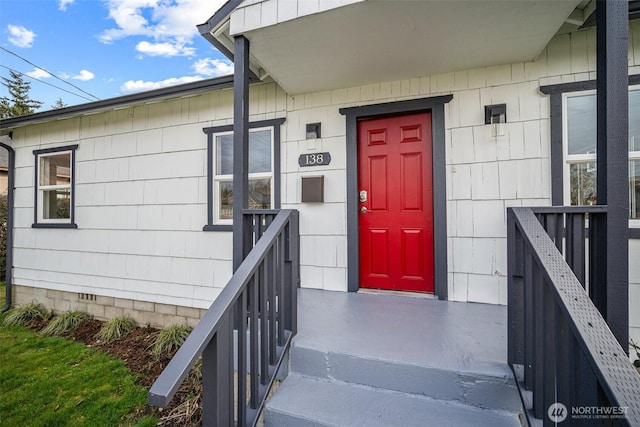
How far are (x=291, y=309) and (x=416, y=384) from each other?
2.81ft

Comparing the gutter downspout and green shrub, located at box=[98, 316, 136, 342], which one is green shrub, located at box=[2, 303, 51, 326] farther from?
green shrub, located at box=[98, 316, 136, 342]

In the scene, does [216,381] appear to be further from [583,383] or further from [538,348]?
[583,383]

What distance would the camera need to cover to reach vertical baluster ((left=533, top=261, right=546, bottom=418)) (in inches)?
52.2

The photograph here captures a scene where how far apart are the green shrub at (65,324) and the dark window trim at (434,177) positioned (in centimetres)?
414

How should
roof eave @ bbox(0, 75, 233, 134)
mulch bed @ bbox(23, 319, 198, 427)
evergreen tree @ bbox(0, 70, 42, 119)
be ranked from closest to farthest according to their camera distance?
mulch bed @ bbox(23, 319, 198, 427)
roof eave @ bbox(0, 75, 233, 134)
evergreen tree @ bbox(0, 70, 42, 119)

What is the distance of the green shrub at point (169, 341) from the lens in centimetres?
338

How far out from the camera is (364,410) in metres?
1.53

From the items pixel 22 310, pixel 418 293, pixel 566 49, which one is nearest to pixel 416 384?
pixel 418 293

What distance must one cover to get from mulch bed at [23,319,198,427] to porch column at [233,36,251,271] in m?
1.33

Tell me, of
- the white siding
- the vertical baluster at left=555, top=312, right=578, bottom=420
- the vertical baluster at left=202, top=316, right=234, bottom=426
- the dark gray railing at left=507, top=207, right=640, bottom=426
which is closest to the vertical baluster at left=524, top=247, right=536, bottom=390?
the dark gray railing at left=507, top=207, right=640, bottom=426

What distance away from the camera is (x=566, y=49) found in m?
2.61

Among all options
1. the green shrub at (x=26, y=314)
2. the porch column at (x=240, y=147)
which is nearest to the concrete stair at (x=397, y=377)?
the porch column at (x=240, y=147)

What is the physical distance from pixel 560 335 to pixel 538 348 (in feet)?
0.63

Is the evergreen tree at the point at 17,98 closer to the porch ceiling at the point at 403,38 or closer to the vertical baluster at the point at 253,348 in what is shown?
the porch ceiling at the point at 403,38
